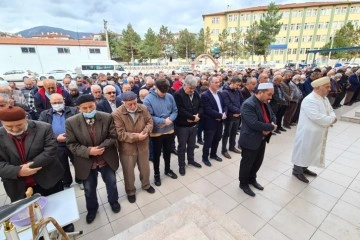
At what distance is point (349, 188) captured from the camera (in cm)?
334

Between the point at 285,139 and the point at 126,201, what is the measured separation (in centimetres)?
475

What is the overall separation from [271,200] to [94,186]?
9.17 ft

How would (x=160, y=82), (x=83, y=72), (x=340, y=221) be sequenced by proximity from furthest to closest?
(x=83, y=72) < (x=160, y=82) < (x=340, y=221)

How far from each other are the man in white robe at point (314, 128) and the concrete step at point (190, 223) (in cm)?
224

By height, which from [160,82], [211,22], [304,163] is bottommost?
[304,163]

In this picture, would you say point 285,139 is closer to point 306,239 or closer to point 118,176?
point 306,239

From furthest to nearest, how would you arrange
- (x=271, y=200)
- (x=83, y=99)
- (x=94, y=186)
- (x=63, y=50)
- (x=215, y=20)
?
(x=215, y=20), (x=63, y=50), (x=271, y=200), (x=94, y=186), (x=83, y=99)

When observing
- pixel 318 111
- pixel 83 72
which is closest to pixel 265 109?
pixel 318 111

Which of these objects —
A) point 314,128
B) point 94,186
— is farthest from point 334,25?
point 94,186

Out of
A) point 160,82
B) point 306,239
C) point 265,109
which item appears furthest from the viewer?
point 160,82

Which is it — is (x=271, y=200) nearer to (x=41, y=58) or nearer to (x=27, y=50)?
Result: (x=41, y=58)

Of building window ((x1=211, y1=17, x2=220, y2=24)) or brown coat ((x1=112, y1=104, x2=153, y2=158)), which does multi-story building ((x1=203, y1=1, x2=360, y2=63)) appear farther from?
brown coat ((x1=112, y1=104, x2=153, y2=158))

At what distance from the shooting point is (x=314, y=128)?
130 inches

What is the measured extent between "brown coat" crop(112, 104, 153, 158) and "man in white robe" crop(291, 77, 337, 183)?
2.74 m
